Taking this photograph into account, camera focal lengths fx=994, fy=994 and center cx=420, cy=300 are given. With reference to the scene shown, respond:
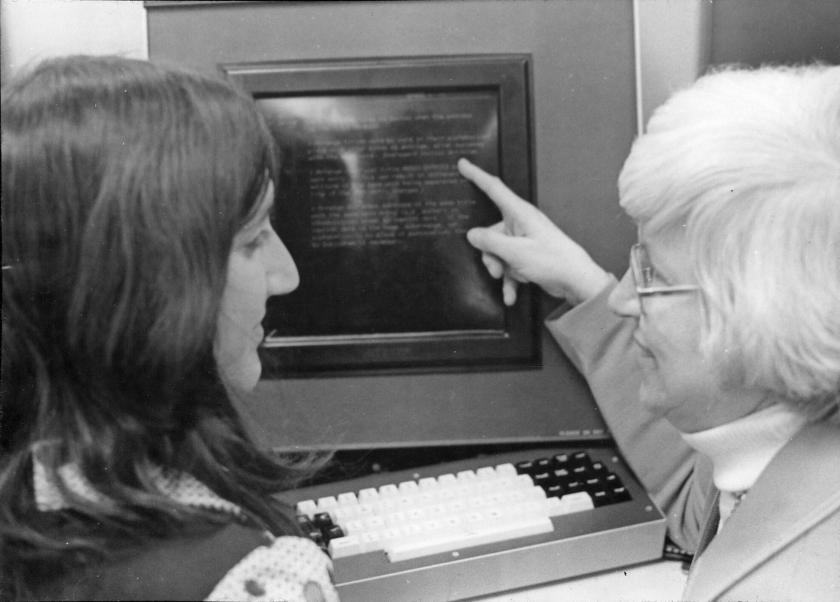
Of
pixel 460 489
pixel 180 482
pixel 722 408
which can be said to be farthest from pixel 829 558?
pixel 180 482

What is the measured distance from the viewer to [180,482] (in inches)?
28.8

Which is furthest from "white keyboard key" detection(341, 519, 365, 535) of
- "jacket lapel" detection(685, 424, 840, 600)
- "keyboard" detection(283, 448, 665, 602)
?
"jacket lapel" detection(685, 424, 840, 600)

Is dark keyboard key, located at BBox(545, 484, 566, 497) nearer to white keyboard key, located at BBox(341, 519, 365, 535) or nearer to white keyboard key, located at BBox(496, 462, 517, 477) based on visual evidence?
white keyboard key, located at BBox(496, 462, 517, 477)

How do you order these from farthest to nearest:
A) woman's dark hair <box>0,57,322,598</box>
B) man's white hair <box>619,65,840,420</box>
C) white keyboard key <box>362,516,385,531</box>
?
1. white keyboard key <box>362,516,385,531</box>
2. man's white hair <box>619,65,840,420</box>
3. woman's dark hair <box>0,57,322,598</box>

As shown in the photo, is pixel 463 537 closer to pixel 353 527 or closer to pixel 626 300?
pixel 353 527

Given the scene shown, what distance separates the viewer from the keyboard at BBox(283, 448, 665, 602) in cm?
92

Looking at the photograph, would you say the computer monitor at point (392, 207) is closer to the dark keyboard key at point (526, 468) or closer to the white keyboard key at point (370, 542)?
the dark keyboard key at point (526, 468)

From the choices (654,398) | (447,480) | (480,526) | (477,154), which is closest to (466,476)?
(447,480)

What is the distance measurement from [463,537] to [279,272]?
309 millimetres

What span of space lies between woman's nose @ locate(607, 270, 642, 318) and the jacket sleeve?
113 mm

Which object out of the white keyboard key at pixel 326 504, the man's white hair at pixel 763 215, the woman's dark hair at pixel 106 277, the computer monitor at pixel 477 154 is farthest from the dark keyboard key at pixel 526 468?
the woman's dark hair at pixel 106 277

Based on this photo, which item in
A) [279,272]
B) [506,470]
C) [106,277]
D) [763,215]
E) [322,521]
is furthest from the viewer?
[506,470]

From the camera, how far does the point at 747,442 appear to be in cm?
87

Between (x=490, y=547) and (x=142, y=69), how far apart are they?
1.76 feet
